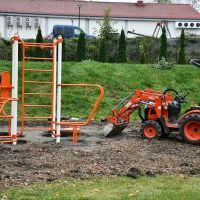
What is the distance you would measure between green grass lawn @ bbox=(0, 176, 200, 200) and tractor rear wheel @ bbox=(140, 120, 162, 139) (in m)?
3.87

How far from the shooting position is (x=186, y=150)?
10867 mm

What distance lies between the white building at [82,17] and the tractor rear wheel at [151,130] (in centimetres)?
3803

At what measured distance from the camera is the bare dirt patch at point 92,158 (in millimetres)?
8398

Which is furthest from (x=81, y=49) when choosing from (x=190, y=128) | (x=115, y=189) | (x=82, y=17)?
(x=82, y=17)

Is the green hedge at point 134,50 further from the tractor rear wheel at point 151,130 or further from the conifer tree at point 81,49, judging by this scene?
the tractor rear wheel at point 151,130

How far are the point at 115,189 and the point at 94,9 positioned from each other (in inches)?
1826

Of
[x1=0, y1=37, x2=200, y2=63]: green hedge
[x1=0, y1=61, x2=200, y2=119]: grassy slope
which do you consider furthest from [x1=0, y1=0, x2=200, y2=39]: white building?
[x1=0, y1=61, x2=200, y2=119]: grassy slope

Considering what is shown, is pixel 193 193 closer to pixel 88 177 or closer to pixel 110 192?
pixel 110 192

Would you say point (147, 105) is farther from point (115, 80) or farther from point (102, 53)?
point (102, 53)

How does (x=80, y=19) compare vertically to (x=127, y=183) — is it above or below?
above

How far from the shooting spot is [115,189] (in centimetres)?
752

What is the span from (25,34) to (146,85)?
3286cm

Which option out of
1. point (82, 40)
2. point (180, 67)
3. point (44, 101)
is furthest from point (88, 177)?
point (82, 40)

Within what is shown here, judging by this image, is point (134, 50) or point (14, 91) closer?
point (14, 91)
